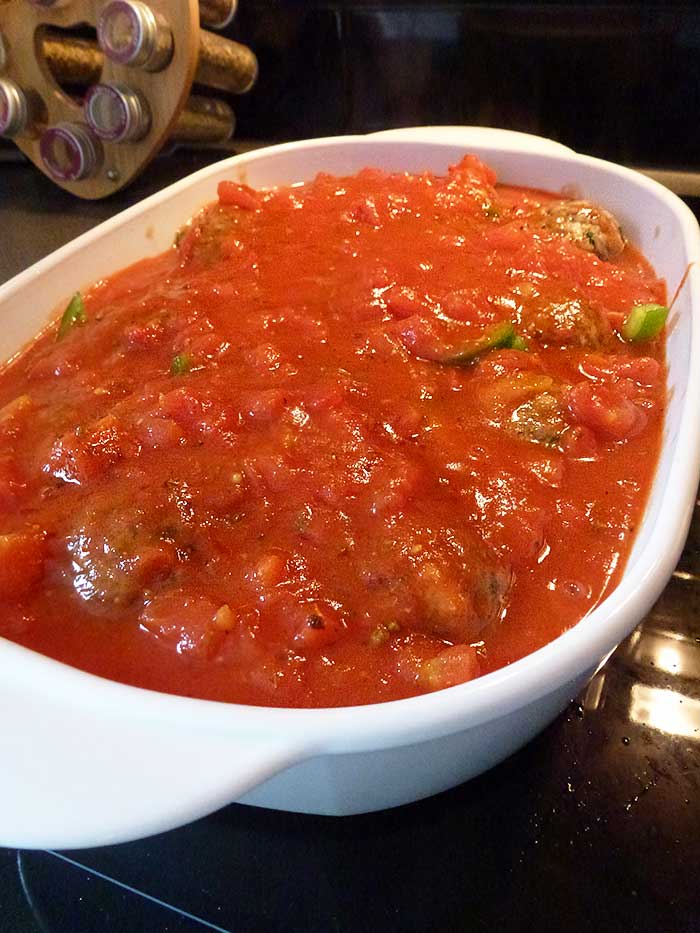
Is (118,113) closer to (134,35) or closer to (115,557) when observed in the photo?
(134,35)

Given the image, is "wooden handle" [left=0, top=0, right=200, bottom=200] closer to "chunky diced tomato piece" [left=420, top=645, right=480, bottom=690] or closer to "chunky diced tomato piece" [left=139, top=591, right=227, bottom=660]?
"chunky diced tomato piece" [left=139, top=591, right=227, bottom=660]

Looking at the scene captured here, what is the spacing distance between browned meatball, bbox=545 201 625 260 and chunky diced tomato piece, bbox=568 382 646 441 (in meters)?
0.61

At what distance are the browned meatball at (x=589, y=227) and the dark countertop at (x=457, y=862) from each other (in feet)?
3.54

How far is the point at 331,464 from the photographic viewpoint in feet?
3.67

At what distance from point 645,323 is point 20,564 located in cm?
116

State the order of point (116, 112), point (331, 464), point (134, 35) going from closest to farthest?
point (331, 464) < point (134, 35) < point (116, 112)

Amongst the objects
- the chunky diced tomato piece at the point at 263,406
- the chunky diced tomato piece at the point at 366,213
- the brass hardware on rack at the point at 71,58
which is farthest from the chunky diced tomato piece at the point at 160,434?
the brass hardware on rack at the point at 71,58

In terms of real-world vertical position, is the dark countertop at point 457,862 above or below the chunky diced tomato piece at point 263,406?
below

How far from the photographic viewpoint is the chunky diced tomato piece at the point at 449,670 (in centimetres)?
89

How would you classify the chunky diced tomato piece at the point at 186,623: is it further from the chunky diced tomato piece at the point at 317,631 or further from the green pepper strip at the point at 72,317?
the green pepper strip at the point at 72,317

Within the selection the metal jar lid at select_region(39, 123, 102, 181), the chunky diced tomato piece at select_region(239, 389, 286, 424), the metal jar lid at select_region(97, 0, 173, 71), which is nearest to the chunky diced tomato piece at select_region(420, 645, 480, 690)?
the chunky diced tomato piece at select_region(239, 389, 286, 424)

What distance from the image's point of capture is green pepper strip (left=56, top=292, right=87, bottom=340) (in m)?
1.58

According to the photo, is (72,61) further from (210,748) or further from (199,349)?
(210,748)

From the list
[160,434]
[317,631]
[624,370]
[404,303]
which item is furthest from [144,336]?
[624,370]
